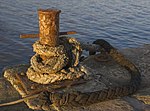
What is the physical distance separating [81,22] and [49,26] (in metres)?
9.23

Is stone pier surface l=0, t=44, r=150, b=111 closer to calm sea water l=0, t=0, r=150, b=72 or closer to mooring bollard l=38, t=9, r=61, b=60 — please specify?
mooring bollard l=38, t=9, r=61, b=60

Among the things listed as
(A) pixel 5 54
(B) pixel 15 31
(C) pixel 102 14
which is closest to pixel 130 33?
(C) pixel 102 14

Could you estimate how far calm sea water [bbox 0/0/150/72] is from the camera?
33.8 ft

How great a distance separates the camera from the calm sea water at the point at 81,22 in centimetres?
1029

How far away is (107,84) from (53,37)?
1.36 meters

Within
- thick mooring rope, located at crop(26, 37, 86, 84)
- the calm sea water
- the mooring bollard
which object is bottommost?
the calm sea water

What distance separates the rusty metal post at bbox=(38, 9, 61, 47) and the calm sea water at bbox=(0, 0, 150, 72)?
4048 mm

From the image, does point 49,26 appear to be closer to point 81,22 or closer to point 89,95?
point 89,95

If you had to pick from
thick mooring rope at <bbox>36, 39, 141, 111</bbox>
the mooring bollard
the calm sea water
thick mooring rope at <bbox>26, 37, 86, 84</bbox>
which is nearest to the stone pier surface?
thick mooring rope at <bbox>36, 39, 141, 111</bbox>

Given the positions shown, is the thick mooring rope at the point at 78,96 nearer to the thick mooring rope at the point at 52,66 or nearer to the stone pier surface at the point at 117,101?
the stone pier surface at the point at 117,101

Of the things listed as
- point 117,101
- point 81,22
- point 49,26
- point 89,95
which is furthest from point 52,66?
point 81,22

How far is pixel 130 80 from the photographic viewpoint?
5527 mm

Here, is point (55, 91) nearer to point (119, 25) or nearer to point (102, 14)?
point (119, 25)

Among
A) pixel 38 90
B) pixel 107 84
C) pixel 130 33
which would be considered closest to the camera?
pixel 38 90
